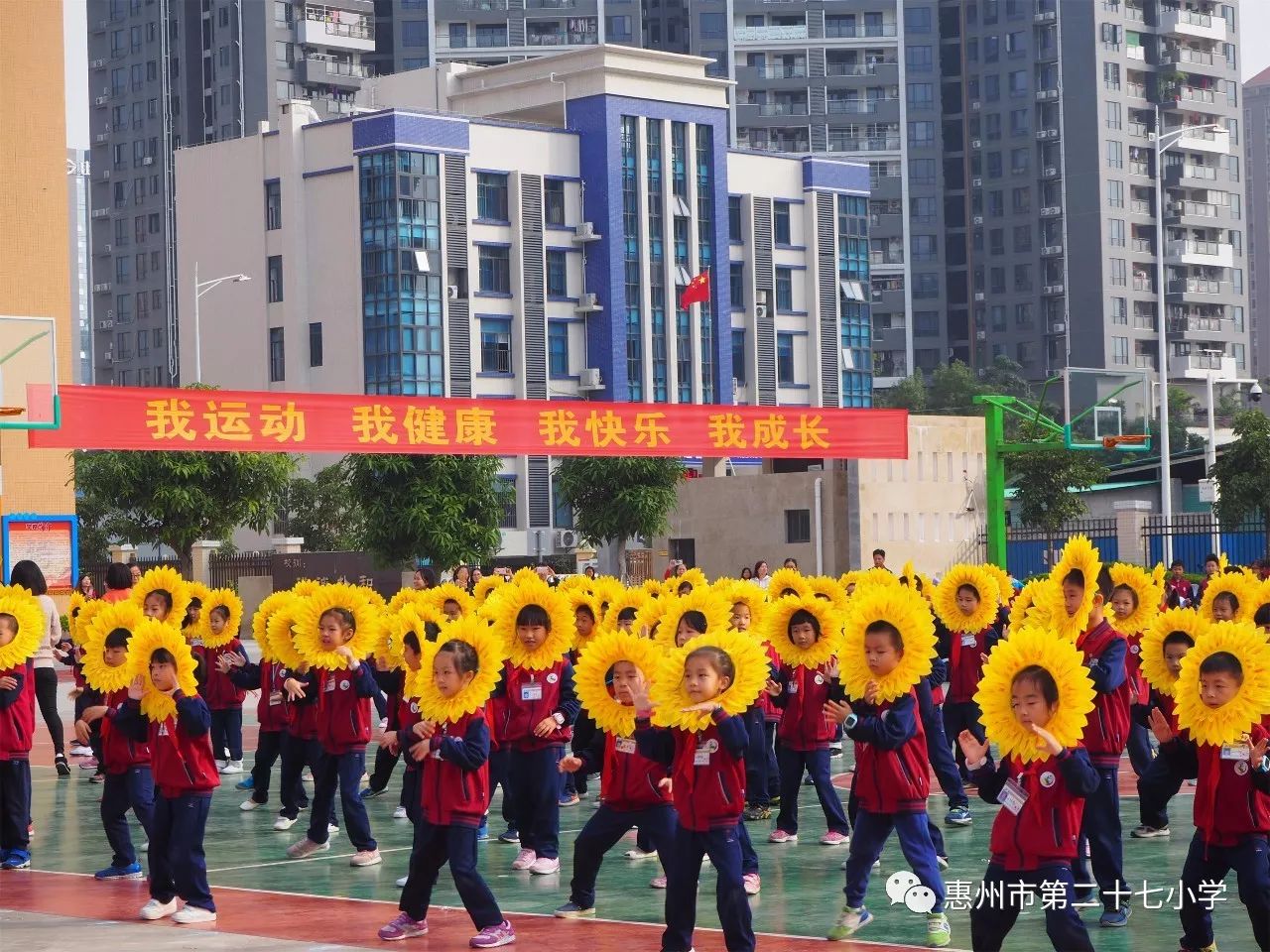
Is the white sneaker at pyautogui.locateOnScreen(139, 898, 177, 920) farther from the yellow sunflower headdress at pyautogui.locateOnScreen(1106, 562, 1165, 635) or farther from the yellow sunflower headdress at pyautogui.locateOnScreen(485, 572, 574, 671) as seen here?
the yellow sunflower headdress at pyautogui.locateOnScreen(1106, 562, 1165, 635)

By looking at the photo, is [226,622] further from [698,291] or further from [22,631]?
[698,291]

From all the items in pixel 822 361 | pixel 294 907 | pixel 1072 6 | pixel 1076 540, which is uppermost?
pixel 1072 6

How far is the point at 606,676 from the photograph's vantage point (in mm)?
11094

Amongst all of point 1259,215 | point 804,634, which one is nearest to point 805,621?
point 804,634

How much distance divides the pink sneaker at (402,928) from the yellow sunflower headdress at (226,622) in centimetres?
727

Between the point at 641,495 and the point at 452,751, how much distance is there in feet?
138

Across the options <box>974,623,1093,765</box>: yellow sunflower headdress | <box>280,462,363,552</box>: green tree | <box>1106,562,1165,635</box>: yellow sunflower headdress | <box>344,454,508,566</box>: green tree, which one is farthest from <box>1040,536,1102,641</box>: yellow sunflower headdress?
<box>280,462,363,552</box>: green tree

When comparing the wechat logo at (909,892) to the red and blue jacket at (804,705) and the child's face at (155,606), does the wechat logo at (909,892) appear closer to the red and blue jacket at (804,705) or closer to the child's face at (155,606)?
the red and blue jacket at (804,705)

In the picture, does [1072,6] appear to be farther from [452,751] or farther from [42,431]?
[452,751]

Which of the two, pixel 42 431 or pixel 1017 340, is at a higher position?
pixel 1017 340

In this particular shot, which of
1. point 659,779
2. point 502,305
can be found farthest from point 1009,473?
point 659,779

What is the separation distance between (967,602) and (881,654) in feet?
19.1

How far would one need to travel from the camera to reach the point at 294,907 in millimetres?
12172

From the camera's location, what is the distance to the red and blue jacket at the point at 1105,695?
39.9 ft
